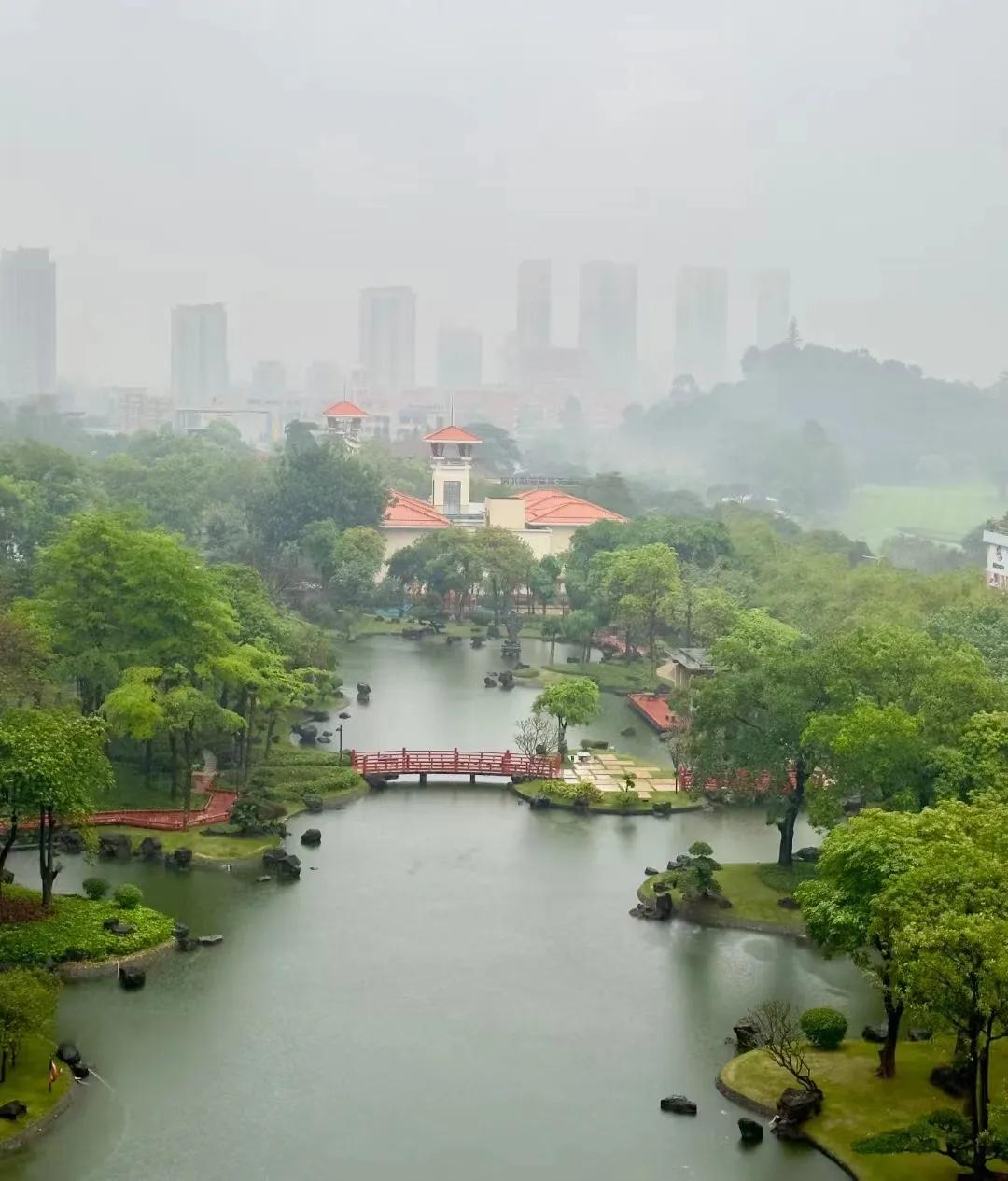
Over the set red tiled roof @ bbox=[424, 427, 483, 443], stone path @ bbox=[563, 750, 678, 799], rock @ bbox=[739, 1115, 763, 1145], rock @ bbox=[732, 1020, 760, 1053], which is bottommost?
rock @ bbox=[739, 1115, 763, 1145]

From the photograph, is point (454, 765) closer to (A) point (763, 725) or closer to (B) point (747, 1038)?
(A) point (763, 725)

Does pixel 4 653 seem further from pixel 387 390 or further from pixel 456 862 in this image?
pixel 387 390

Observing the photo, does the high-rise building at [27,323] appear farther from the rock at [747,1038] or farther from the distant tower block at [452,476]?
the rock at [747,1038]

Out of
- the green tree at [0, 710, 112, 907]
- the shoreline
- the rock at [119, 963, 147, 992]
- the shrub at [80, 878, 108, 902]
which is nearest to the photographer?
the shoreline

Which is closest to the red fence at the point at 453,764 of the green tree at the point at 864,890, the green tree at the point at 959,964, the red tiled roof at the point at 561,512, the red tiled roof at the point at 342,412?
the green tree at the point at 864,890

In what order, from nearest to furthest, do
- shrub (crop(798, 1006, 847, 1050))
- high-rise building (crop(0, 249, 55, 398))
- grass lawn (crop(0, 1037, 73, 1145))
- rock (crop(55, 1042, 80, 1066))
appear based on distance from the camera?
grass lawn (crop(0, 1037, 73, 1145))
rock (crop(55, 1042, 80, 1066))
shrub (crop(798, 1006, 847, 1050))
high-rise building (crop(0, 249, 55, 398))

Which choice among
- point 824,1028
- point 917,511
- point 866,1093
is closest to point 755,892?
point 824,1028

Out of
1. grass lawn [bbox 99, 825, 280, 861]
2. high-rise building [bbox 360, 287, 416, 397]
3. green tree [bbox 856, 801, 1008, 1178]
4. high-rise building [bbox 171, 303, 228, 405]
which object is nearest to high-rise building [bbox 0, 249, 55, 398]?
high-rise building [bbox 171, 303, 228, 405]

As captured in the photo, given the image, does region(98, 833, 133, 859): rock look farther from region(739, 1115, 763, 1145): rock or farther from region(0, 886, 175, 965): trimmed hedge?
region(739, 1115, 763, 1145): rock
